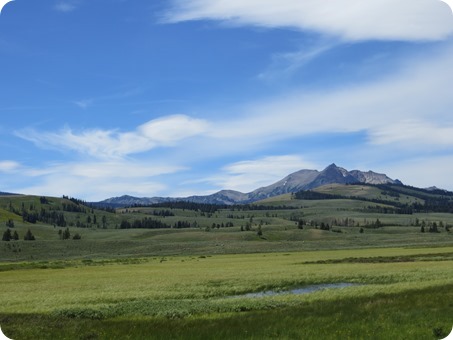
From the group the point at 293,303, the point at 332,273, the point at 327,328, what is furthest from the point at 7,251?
the point at 327,328

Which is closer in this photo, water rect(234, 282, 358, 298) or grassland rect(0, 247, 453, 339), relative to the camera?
grassland rect(0, 247, 453, 339)

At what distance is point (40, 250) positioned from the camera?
16225cm

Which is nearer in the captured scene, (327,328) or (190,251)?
(327,328)

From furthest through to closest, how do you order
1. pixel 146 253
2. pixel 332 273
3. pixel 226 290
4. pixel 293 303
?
pixel 146 253 < pixel 332 273 < pixel 226 290 < pixel 293 303

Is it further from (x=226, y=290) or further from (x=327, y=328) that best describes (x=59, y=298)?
(x=327, y=328)

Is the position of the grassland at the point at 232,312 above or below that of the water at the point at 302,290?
above

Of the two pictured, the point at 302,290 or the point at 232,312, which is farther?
the point at 302,290

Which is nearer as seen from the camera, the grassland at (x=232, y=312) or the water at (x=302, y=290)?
the grassland at (x=232, y=312)

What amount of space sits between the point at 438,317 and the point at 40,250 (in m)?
158

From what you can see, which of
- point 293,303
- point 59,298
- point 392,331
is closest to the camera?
point 392,331

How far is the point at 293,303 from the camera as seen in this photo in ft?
115

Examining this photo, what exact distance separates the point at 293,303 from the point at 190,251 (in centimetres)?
12100

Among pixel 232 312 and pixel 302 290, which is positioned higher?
pixel 232 312

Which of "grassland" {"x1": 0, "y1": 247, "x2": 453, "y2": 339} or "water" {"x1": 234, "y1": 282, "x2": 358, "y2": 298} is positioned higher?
"grassland" {"x1": 0, "y1": 247, "x2": 453, "y2": 339}
